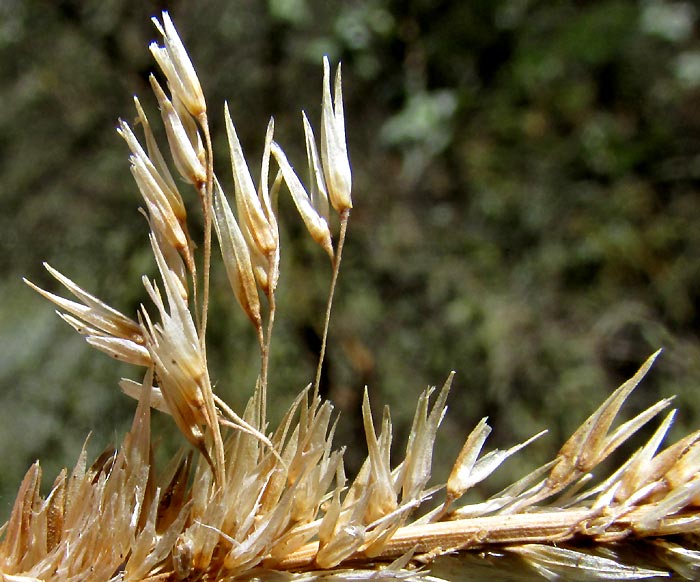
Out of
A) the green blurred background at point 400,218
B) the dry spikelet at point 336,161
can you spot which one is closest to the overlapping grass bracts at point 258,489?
the dry spikelet at point 336,161

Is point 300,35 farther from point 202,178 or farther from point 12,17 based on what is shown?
point 202,178

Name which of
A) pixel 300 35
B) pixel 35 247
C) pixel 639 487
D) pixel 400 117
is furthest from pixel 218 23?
pixel 639 487

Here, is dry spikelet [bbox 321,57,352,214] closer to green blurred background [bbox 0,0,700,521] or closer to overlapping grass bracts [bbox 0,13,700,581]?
overlapping grass bracts [bbox 0,13,700,581]

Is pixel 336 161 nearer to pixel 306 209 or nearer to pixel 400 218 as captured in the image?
pixel 306 209

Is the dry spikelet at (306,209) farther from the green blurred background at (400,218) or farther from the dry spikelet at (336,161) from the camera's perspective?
the green blurred background at (400,218)

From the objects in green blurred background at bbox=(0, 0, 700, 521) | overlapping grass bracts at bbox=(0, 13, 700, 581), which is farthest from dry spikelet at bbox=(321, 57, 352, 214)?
green blurred background at bbox=(0, 0, 700, 521)

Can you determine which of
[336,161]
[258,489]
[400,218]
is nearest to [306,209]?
[336,161]

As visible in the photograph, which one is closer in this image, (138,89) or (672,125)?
(138,89)

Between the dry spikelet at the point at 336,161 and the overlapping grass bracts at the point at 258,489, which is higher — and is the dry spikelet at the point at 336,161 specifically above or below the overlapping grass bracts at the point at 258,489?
above
